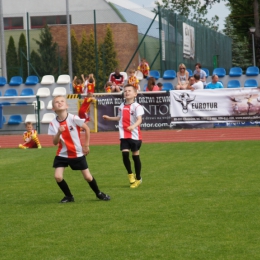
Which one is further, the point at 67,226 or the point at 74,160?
the point at 74,160

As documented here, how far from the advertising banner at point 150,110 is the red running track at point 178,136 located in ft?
1.81

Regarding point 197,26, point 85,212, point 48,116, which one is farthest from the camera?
point 197,26

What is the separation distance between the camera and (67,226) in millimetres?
8531

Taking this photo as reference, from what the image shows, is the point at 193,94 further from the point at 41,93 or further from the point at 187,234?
the point at 187,234

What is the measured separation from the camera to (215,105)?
26.2 metres

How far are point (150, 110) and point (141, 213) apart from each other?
58.9 feet

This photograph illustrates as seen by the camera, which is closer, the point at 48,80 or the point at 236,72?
the point at 236,72

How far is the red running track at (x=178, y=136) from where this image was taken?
22.9 meters

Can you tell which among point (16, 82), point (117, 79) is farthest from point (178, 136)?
point (16, 82)

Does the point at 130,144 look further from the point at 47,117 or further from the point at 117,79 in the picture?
the point at 117,79

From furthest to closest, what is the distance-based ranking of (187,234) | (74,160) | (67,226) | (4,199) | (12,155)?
(12,155) < (4,199) < (74,160) < (67,226) < (187,234)

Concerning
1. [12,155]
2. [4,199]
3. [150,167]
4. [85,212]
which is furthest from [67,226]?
[12,155]

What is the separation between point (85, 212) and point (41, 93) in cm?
2256

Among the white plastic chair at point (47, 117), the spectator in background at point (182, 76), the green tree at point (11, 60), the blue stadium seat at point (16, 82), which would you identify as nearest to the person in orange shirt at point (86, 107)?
the white plastic chair at point (47, 117)
